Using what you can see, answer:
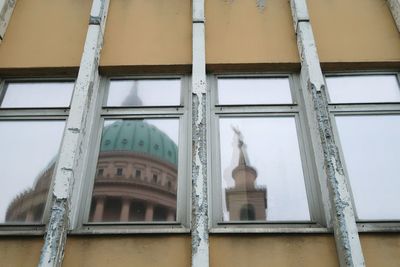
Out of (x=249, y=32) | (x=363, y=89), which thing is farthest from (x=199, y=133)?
(x=363, y=89)

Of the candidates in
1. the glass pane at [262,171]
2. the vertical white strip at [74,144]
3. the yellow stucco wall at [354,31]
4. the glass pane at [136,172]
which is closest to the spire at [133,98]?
the glass pane at [136,172]

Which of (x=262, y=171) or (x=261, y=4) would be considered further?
(x=261, y=4)

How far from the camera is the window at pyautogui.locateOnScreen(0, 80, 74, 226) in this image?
13.6 feet

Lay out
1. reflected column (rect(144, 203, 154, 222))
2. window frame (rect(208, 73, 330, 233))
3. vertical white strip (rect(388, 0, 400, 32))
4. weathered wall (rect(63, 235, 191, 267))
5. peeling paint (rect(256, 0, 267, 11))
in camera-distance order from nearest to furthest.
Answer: weathered wall (rect(63, 235, 191, 267)) → window frame (rect(208, 73, 330, 233)) → reflected column (rect(144, 203, 154, 222)) → vertical white strip (rect(388, 0, 400, 32)) → peeling paint (rect(256, 0, 267, 11))

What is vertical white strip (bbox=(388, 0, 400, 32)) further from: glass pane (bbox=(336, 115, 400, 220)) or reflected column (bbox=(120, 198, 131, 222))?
reflected column (bbox=(120, 198, 131, 222))

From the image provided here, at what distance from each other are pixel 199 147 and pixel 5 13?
303 cm

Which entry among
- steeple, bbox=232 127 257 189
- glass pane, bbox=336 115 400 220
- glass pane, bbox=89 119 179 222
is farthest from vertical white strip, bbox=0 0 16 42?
glass pane, bbox=336 115 400 220

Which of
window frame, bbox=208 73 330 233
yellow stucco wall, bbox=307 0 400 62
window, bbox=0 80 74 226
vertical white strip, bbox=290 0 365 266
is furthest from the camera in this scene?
yellow stucco wall, bbox=307 0 400 62

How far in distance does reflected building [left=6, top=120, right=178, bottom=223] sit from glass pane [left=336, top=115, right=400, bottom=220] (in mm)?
1776

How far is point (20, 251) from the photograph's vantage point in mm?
3686

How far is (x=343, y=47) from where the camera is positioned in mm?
4918

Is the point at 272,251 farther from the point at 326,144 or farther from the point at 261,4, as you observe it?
the point at 261,4

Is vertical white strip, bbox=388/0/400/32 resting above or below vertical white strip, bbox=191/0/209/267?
above

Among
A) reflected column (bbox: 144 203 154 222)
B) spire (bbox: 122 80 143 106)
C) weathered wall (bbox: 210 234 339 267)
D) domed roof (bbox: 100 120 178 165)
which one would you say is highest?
spire (bbox: 122 80 143 106)
